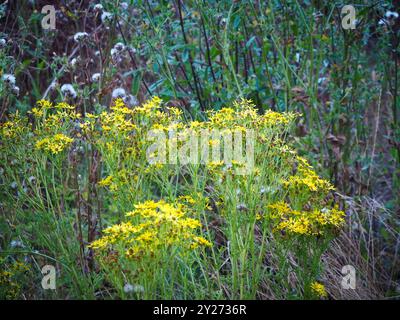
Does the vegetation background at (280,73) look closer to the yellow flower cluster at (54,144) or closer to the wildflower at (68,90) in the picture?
the wildflower at (68,90)

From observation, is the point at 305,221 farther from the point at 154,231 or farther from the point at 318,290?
the point at 154,231

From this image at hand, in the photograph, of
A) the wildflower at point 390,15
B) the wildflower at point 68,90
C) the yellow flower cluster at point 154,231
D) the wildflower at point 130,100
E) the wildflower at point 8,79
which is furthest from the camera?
the wildflower at point 390,15

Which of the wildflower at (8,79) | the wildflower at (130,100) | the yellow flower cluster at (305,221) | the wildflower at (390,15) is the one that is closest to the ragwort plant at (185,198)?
the yellow flower cluster at (305,221)

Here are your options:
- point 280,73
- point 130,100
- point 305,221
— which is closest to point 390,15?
point 280,73

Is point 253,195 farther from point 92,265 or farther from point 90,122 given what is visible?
point 92,265

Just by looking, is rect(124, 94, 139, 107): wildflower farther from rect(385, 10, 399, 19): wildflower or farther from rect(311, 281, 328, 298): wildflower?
rect(385, 10, 399, 19): wildflower

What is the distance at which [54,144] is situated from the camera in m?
2.31

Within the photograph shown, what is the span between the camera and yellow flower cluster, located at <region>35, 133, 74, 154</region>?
228cm

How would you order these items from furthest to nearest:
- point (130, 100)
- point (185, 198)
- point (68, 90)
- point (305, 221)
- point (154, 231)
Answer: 1. point (130, 100)
2. point (68, 90)
3. point (185, 198)
4. point (305, 221)
5. point (154, 231)

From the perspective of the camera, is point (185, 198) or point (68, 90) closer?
point (185, 198)

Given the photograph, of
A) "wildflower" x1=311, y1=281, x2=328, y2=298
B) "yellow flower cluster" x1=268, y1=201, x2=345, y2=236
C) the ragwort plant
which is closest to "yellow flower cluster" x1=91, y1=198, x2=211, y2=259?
the ragwort plant

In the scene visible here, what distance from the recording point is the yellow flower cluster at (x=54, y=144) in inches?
89.7

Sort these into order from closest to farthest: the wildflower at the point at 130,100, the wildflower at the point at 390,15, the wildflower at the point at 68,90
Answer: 1. the wildflower at the point at 68,90
2. the wildflower at the point at 130,100
3. the wildflower at the point at 390,15
